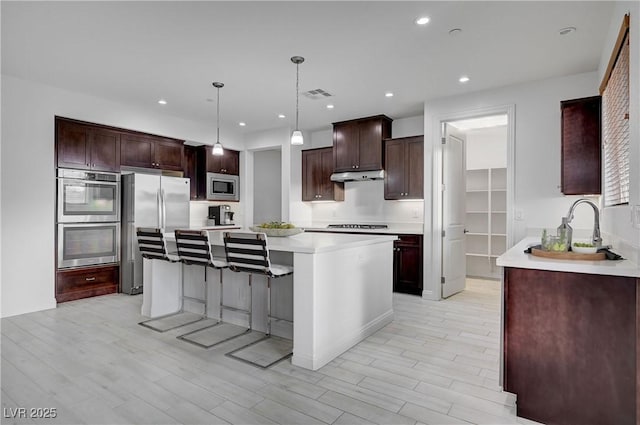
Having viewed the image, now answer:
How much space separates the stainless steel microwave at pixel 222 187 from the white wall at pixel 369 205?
155cm

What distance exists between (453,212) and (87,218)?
5013 millimetres

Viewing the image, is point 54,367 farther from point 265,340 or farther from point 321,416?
point 321,416

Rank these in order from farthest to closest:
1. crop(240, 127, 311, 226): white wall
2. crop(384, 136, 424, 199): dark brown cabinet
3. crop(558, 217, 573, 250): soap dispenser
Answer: crop(240, 127, 311, 226): white wall, crop(384, 136, 424, 199): dark brown cabinet, crop(558, 217, 573, 250): soap dispenser

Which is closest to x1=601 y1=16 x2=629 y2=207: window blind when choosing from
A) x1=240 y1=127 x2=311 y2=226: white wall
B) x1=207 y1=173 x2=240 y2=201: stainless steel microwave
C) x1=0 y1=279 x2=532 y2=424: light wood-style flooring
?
x1=0 y1=279 x2=532 y2=424: light wood-style flooring

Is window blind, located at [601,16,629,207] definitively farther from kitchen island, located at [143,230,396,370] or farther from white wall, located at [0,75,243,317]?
white wall, located at [0,75,243,317]

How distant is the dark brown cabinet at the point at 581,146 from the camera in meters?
3.36

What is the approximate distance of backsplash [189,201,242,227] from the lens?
21.6 ft

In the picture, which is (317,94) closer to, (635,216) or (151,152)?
(151,152)

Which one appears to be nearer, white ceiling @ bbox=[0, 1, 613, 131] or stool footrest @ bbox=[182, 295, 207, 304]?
white ceiling @ bbox=[0, 1, 613, 131]

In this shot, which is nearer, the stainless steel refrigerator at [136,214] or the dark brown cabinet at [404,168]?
the stainless steel refrigerator at [136,214]

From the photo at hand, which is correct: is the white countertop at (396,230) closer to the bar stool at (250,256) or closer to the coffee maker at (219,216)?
the coffee maker at (219,216)

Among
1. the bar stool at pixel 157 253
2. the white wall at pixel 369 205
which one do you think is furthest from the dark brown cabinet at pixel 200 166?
the bar stool at pixel 157 253

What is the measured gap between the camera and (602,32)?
2.99 m

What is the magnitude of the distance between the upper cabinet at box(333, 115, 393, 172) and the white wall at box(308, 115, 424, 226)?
0.39 metres
